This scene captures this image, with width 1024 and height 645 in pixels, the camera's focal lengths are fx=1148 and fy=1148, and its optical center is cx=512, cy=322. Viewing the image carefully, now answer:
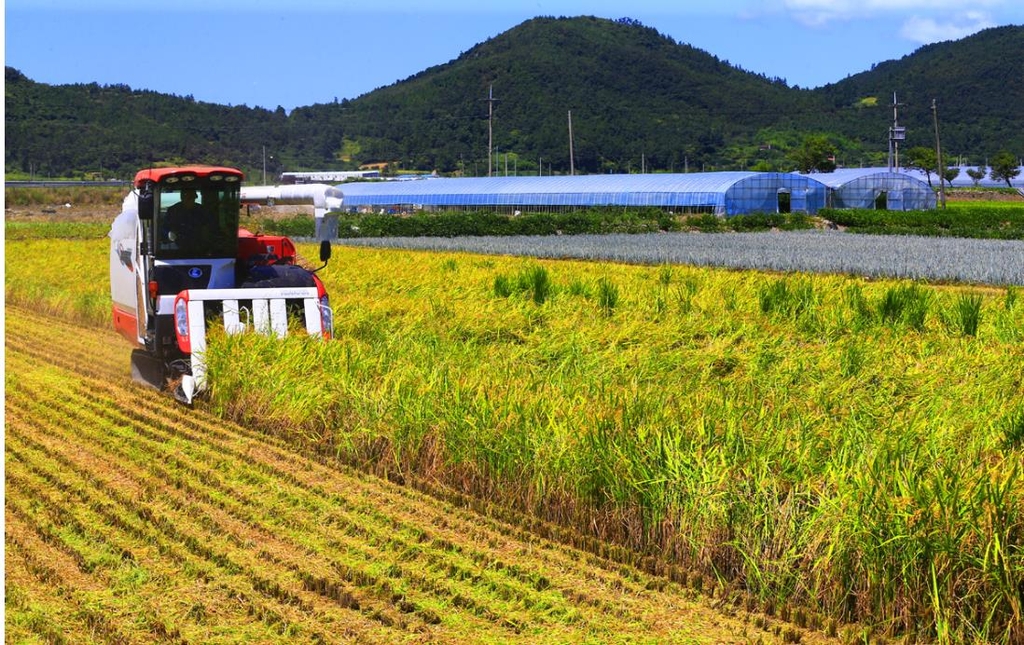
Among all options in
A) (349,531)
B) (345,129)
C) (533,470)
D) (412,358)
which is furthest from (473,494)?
(345,129)

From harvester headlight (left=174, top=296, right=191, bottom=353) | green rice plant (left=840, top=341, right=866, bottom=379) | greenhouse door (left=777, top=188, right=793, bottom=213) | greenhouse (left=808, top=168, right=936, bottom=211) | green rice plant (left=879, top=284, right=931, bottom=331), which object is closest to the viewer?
green rice plant (left=840, top=341, right=866, bottom=379)

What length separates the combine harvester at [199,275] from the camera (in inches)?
423

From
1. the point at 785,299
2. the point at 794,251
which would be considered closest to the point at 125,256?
the point at 785,299

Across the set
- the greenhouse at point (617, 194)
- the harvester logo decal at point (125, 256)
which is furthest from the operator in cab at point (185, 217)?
the greenhouse at point (617, 194)

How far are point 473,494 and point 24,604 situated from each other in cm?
297

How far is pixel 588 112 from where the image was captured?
13525cm

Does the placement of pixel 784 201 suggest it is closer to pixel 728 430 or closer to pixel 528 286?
pixel 528 286

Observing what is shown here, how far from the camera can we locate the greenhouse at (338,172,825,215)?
50594 mm

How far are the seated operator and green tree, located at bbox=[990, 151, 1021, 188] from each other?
9409cm

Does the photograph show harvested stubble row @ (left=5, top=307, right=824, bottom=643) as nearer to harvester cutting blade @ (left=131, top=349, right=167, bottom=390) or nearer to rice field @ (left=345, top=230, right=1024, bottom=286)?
harvester cutting blade @ (left=131, top=349, right=167, bottom=390)

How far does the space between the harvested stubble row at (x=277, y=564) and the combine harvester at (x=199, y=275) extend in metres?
2.00

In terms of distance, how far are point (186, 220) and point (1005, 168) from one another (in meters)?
95.0

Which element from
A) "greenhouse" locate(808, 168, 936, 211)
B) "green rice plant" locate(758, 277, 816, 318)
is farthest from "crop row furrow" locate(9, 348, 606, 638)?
"greenhouse" locate(808, 168, 936, 211)

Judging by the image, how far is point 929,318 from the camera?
45.2ft
